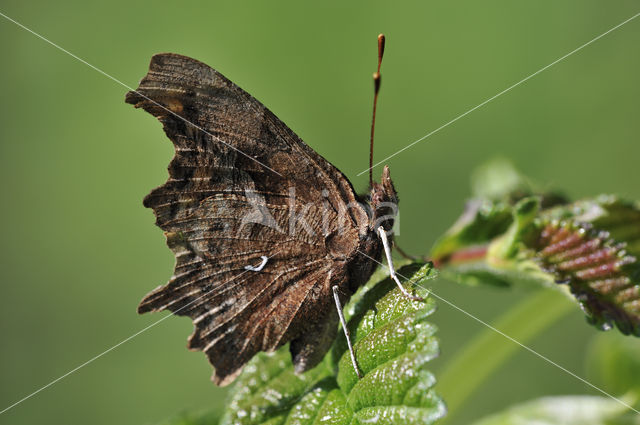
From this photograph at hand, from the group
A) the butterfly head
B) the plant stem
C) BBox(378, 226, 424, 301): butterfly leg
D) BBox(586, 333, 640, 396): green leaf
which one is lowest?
BBox(586, 333, 640, 396): green leaf

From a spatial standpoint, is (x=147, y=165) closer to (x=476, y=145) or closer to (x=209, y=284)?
(x=476, y=145)

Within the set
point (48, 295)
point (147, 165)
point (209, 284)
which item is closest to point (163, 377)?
point (48, 295)

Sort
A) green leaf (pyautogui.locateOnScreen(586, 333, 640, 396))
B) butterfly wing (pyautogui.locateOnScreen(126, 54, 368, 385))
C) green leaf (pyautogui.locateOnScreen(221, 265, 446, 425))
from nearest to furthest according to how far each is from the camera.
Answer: green leaf (pyautogui.locateOnScreen(221, 265, 446, 425))
butterfly wing (pyautogui.locateOnScreen(126, 54, 368, 385))
green leaf (pyautogui.locateOnScreen(586, 333, 640, 396))

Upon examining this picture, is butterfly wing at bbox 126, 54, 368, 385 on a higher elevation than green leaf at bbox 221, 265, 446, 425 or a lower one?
higher

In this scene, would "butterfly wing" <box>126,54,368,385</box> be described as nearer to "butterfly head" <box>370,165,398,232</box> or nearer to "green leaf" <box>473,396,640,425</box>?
"butterfly head" <box>370,165,398,232</box>

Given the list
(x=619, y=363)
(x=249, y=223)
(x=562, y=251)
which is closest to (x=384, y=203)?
(x=249, y=223)


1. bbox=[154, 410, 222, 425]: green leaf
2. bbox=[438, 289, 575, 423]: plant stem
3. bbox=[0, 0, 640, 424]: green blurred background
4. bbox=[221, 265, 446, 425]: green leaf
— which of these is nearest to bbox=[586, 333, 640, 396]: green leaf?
bbox=[438, 289, 575, 423]: plant stem
